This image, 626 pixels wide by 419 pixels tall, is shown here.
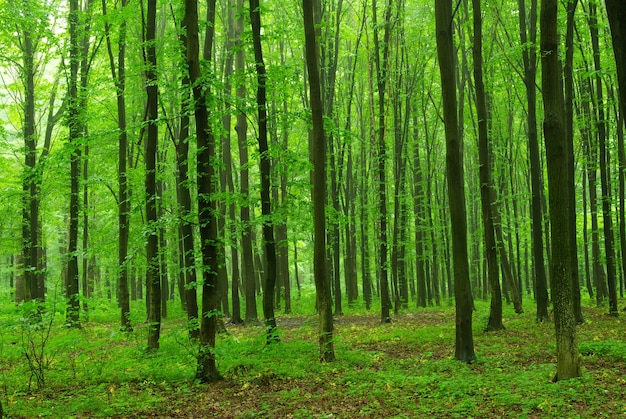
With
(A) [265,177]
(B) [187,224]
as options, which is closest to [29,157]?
(B) [187,224]

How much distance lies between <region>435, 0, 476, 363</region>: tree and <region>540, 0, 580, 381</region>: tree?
7.43 ft

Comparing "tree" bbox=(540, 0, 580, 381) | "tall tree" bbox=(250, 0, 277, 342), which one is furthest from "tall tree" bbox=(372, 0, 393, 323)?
"tree" bbox=(540, 0, 580, 381)

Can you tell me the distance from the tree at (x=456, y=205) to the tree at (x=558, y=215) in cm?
227

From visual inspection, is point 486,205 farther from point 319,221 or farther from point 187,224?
point 187,224

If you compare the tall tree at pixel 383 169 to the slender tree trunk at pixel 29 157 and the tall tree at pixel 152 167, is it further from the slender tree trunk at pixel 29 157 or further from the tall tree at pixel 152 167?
the slender tree trunk at pixel 29 157

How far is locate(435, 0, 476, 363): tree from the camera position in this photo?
31.0 feet

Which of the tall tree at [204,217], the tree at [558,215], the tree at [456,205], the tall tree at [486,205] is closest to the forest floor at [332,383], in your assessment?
the tall tree at [204,217]

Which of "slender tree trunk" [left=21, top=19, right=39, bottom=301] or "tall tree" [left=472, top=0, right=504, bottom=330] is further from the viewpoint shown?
"slender tree trunk" [left=21, top=19, right=39, bottom=301]

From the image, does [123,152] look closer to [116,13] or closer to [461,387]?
[116,13]

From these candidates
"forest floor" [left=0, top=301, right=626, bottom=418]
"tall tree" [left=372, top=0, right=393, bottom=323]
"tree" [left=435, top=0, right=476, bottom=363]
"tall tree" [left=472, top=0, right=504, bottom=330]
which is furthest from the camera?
"tall tree" [left=372, top=0, right=393, bottom=323]

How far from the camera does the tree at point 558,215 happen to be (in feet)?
23.5

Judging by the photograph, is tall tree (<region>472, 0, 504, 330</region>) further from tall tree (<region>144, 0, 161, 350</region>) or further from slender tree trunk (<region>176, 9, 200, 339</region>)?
tall tree (<region>144, 0, 161, 350</region>)

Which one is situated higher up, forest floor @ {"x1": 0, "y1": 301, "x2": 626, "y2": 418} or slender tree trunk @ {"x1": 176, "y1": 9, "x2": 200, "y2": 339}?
slender tree trunk @ {"x1": 176, "y1": 9, "x2": 200, "y2": 339}

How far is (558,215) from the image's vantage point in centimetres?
721
